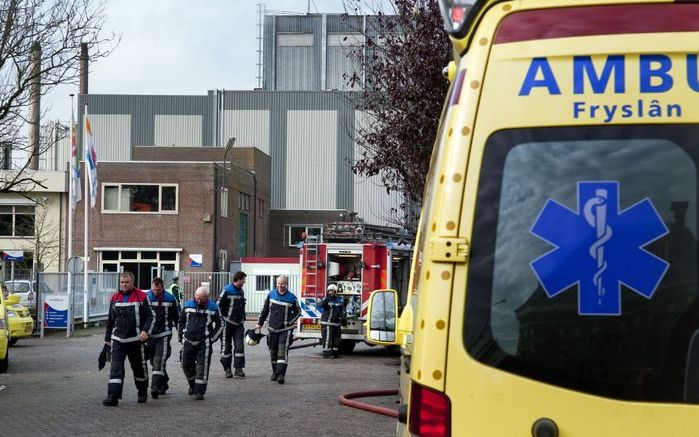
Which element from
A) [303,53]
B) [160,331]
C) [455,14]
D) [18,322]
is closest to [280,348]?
[160,331]

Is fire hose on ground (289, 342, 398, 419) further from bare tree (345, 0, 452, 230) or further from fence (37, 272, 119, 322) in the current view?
fence (37, 272, 119, 322)

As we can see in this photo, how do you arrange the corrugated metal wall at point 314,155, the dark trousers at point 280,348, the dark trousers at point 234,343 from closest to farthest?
the dark trousers at point 280,348
the dark trousers at point 234,343
the corrugated metal wall at point 314,155

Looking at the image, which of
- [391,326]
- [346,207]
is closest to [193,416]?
[391,326]

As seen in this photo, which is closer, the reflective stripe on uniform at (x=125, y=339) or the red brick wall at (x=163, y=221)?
the reflective stripe on uniform at (x=125, y=339)

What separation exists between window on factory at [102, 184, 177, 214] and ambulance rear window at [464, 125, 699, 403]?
51007mm

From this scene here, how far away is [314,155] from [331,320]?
46308 millimetres

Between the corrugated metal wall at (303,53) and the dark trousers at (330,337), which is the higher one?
the corrugated metal wall at (303,53)

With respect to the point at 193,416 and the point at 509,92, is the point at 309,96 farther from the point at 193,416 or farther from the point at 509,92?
the point at 509,92

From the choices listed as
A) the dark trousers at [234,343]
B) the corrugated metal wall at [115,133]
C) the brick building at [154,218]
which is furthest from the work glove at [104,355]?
the corrugated metal wall at [115,133]

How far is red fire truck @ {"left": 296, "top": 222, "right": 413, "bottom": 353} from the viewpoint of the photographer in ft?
85.5

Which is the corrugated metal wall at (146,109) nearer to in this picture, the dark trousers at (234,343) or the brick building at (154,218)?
the brick building at (154,218)

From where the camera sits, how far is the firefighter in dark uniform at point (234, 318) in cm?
1834

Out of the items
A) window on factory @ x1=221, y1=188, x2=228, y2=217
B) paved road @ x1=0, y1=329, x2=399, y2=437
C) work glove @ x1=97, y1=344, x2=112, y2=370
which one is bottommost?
paved road @ x1=0, y1=329, x2=399, y2=437

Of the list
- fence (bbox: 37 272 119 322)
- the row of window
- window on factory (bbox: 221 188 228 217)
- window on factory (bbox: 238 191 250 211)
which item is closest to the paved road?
fence (bbox: 37 272 119 322)
